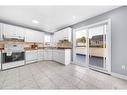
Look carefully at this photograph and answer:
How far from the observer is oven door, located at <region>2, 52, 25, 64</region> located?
3.41 metres

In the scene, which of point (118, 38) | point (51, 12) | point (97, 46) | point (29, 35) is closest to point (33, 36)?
point (29, 35)

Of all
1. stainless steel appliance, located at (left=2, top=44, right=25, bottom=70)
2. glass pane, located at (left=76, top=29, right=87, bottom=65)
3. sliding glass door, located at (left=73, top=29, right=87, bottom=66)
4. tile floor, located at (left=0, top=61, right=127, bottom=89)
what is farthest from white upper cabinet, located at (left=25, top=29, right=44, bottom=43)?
glass pane, located at (left=76, top=29, right=87, bottom=65)

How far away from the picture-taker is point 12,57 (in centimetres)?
369

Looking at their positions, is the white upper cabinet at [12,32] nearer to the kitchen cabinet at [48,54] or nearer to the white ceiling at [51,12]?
the white ceiling at [51,12]

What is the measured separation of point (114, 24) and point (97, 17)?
0.83 m

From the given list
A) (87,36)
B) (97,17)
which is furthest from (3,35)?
(97,17)

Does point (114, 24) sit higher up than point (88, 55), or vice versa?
point (114, 24)

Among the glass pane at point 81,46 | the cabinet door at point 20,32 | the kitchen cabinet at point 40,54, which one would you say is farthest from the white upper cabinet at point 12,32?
the glass pane at point 81,46

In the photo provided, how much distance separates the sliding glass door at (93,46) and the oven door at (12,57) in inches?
119

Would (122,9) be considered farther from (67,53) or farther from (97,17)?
(67,53)

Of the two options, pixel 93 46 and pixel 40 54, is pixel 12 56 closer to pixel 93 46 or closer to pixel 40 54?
pixel 40 54

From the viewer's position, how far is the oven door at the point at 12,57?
3.41 m
